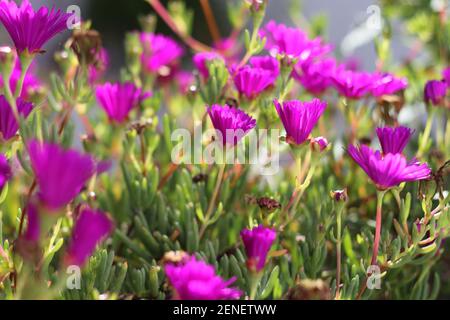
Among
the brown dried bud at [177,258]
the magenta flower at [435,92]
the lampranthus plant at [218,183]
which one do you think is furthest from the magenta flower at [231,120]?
the magenta flower at [435,92]

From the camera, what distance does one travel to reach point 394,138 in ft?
1.60

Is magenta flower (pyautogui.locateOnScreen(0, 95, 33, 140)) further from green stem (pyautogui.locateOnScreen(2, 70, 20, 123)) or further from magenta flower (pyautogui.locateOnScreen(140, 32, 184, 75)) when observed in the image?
magenta flower (pyautogui.locateOnScreen(140, 32, 184, 75))

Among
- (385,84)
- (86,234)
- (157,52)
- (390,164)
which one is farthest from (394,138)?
(157,52)

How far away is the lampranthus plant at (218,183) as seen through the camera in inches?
17.3

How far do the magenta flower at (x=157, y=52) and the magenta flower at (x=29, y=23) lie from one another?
31 centimetres

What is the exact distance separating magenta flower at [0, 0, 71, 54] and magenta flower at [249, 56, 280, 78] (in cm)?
19

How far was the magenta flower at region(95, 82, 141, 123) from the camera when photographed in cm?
62

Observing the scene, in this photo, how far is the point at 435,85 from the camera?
2.04 feet

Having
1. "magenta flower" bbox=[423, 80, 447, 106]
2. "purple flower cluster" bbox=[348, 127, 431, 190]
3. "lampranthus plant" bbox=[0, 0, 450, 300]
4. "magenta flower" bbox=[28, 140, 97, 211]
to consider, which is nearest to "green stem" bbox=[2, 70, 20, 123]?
"lampranthus plant" bbox=[0, 0, 450, 300]

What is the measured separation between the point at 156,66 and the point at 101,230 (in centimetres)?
45

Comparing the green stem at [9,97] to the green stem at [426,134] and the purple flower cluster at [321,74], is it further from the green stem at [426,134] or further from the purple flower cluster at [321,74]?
the green stem at [426,134]

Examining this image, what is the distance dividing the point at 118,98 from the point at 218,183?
0.51 feet

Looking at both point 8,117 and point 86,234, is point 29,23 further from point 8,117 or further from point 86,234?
point 86,234
